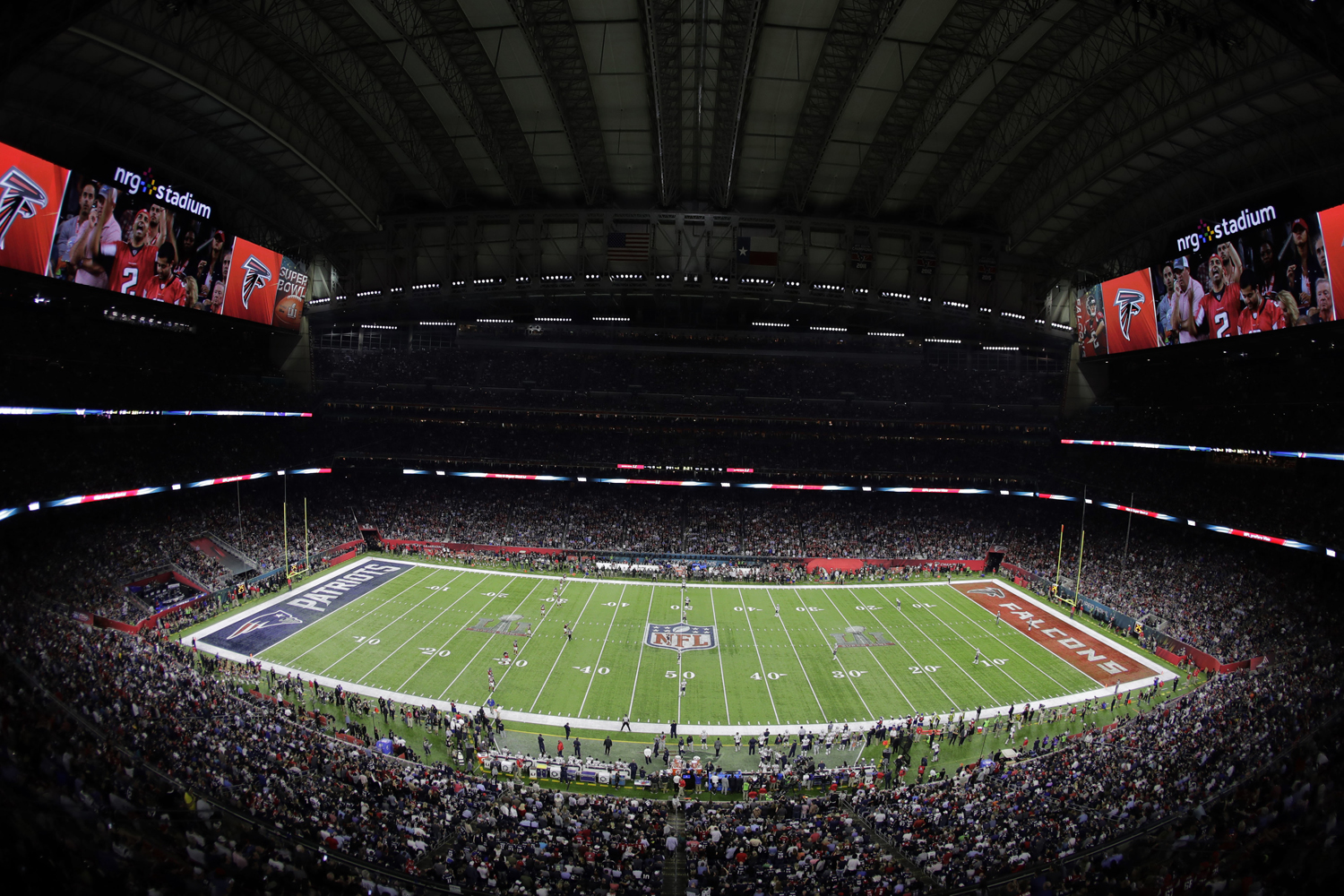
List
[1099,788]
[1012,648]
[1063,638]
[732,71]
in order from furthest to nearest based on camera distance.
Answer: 1. [1063,638]
2. [1012,648]
3. [732,71]
4. [1099,788]

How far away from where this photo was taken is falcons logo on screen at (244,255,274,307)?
123 feet

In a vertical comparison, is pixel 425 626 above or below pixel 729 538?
below

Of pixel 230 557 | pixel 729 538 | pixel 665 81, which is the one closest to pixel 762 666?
pixel 729 538

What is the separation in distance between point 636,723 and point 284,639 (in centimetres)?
1723

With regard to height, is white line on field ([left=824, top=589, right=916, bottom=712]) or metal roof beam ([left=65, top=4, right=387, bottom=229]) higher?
metal roof beam ([left=65, top=4, right=387, bottom=229])

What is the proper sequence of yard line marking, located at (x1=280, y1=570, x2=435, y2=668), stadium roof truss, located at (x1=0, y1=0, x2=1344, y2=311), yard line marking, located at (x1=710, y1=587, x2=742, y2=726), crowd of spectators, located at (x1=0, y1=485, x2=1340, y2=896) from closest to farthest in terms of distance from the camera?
crowd of spectators, located at (x1=0, y1=485, x2=1340, y2=896), stadium roof truss, located at (x1=0, y1=0, x2=1344, y2=311), yard line marking, located at (x1=710, y1=587, x2=742, y2=726), yard line marking, located at (x1=280, y1=570, x2=435, y2=668)

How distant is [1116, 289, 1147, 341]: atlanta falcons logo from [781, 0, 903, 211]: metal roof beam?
19.2 m

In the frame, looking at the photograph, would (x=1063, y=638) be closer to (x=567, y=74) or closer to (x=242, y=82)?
(x=567, y=74)

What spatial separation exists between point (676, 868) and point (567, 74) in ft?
92.8

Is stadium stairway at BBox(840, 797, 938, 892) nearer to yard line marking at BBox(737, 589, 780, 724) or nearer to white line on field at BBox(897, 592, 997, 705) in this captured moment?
yard line marking at BBox(737, 589, 780, 724)

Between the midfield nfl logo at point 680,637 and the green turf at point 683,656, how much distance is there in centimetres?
58

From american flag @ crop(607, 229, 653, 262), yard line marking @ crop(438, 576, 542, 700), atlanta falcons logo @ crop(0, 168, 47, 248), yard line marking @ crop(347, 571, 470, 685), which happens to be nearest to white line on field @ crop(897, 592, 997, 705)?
yard line marking @ crop(438, 576, 542, 700)

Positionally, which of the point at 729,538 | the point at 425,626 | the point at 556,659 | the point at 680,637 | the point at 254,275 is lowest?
the point at 556,659

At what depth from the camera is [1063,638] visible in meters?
32.4
